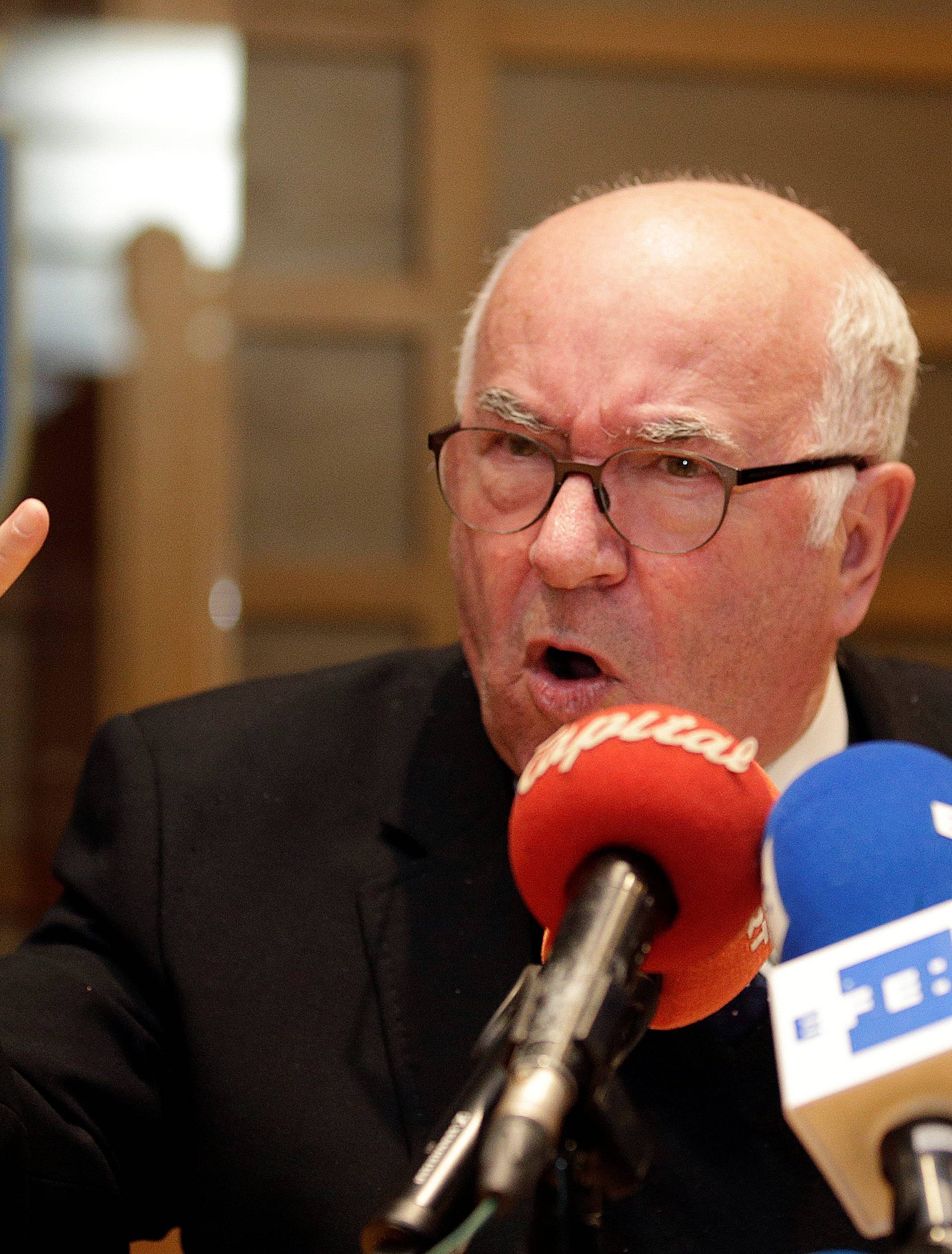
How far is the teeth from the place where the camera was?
1.46 metres

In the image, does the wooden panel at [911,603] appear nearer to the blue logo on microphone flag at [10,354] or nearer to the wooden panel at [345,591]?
the wooden panel at [345,591]

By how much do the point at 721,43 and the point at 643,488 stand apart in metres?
2.38

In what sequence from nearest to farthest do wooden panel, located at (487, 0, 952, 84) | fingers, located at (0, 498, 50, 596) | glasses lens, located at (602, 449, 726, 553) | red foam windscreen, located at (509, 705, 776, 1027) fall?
red foam windscreen, located at (509, 705, 776, 1027), fingers, located at (0, 498, 50, 596), glasses lens, located at (602, 449, 726, 553), wooden panel, located at (487, 0, 952, 84)

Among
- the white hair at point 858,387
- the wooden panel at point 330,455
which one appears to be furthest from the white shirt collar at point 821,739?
the wooden panel at point 330,455

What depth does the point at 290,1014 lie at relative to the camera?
1478mm

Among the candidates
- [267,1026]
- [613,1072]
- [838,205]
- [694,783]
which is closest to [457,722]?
[267,1026]

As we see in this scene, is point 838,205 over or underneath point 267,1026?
over

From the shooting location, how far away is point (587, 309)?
4.87ft

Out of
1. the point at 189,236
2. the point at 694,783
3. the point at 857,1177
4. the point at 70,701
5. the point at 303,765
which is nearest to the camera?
the point at 857,1177

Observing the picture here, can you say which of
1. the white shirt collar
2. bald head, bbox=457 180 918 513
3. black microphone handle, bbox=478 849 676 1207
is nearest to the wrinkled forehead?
bald head, bbox=457 180 918 513

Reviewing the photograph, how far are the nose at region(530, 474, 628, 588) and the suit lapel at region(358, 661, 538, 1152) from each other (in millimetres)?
314

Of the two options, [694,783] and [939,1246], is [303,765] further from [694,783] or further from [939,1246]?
[939,1246]

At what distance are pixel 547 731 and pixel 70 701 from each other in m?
2.38

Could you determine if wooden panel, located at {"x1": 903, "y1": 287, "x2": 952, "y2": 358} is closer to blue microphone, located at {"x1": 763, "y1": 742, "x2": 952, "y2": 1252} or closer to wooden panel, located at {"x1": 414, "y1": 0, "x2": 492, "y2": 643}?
wooden panel, located at {"x1": 414, "y1": 0, "x2": 492, "y2": 643}
